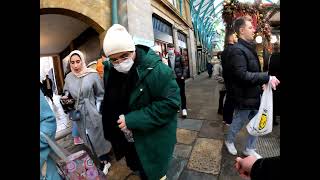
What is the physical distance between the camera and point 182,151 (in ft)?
11.3

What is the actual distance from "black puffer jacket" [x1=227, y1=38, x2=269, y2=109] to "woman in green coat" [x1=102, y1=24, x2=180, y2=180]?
1194mm

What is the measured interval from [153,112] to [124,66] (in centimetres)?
47

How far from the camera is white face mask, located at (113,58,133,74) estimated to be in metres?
1.88

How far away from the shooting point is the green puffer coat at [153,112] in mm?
1786

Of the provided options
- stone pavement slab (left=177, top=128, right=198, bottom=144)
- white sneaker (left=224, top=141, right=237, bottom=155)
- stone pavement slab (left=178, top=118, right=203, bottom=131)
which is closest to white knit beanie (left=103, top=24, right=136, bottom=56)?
white sneaker (left=224, top=141, right=237, bottom=155)

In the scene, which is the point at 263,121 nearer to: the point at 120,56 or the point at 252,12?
the point at 120,56

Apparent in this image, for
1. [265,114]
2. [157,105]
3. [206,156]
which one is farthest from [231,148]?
[157,105]

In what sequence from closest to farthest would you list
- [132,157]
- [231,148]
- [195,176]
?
[132,157]
[195,176]
[231,148]

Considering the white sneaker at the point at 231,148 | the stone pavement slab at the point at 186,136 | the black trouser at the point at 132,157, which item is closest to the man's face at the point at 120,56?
the black trouser at the point at 132,157

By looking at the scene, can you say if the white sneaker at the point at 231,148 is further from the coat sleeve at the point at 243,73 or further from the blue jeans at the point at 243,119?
the coat sleeve at the point at 243,73

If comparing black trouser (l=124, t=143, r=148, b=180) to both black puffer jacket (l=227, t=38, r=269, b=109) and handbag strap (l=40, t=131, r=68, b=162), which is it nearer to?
handbag strap (l=40, t=131, r=68, b=162)
